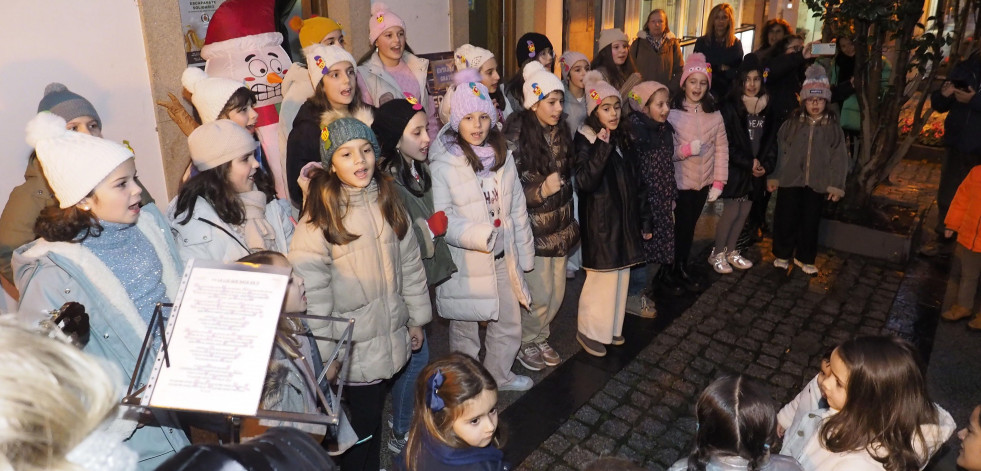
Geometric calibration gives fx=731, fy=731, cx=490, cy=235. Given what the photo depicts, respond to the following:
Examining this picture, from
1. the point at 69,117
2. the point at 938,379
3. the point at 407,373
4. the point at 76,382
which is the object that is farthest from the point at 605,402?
the point at 76,382

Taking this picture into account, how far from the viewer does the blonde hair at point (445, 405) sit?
2975mm

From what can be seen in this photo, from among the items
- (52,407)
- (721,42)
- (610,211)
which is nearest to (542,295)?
(610,211)

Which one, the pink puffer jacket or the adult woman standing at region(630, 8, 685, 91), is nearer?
the pink puffer jacket

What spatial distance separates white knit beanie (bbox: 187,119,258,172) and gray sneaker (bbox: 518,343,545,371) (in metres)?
2.73

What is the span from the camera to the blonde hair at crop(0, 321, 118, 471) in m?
1.24

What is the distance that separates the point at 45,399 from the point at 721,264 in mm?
6700

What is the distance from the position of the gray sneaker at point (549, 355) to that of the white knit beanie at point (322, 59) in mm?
2417

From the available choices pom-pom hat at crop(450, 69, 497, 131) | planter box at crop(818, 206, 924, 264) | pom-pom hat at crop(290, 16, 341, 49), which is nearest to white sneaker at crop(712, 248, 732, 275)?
planter box at crop(818, 206, 924, 264)

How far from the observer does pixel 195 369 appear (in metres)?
2.12

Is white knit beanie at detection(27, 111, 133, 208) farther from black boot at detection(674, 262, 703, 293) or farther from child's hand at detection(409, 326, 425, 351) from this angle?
black boot at detection(674, 262, 703, 293)

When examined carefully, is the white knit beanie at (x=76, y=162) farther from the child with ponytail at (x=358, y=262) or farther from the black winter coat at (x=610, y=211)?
the black winter coat at (x=610, y=211)

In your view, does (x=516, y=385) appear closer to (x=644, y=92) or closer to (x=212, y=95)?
(x=644, y=92)

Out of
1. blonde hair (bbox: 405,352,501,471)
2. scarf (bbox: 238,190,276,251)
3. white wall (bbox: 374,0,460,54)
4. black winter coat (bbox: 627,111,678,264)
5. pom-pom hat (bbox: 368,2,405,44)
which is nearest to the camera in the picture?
blonde hair (bbox: 405,352,501,471)

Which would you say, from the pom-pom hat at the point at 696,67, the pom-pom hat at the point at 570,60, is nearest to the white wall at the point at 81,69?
the pom-pom hat at the point at 570,60
